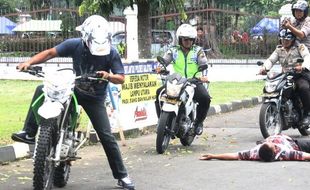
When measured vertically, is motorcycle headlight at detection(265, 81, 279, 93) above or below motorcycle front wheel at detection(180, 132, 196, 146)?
above

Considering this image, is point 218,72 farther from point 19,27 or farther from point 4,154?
point 4,154

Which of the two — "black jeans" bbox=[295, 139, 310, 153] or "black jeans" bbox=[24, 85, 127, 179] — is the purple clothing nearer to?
"black jeans" bbox=[295, 139, 310, 153]

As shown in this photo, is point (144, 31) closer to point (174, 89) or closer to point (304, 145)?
point (174, 89)

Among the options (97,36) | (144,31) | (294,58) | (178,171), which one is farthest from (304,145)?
(144,31)

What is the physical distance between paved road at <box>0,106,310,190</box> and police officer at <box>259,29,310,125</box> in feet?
3.64

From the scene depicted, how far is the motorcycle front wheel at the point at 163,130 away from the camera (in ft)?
27.5

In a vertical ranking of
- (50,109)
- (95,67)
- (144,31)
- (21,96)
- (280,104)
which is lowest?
(21,96)

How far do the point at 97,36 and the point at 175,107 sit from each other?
8.55 ft

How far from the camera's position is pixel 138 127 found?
35.2 feet

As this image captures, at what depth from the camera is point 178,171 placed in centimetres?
736

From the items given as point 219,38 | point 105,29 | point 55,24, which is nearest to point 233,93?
point 219,38

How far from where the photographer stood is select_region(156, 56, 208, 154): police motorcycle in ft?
27.7

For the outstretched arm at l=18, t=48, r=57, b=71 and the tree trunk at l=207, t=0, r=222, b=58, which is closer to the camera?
the outstretched arm at l=18, t=48, r=57, b=71

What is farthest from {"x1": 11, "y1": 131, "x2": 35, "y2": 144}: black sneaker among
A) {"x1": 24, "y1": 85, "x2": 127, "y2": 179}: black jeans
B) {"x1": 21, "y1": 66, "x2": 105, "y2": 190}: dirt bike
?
{"x1": 24, "y1": 85, "x2": 127, "y2": 179}: black jeans
